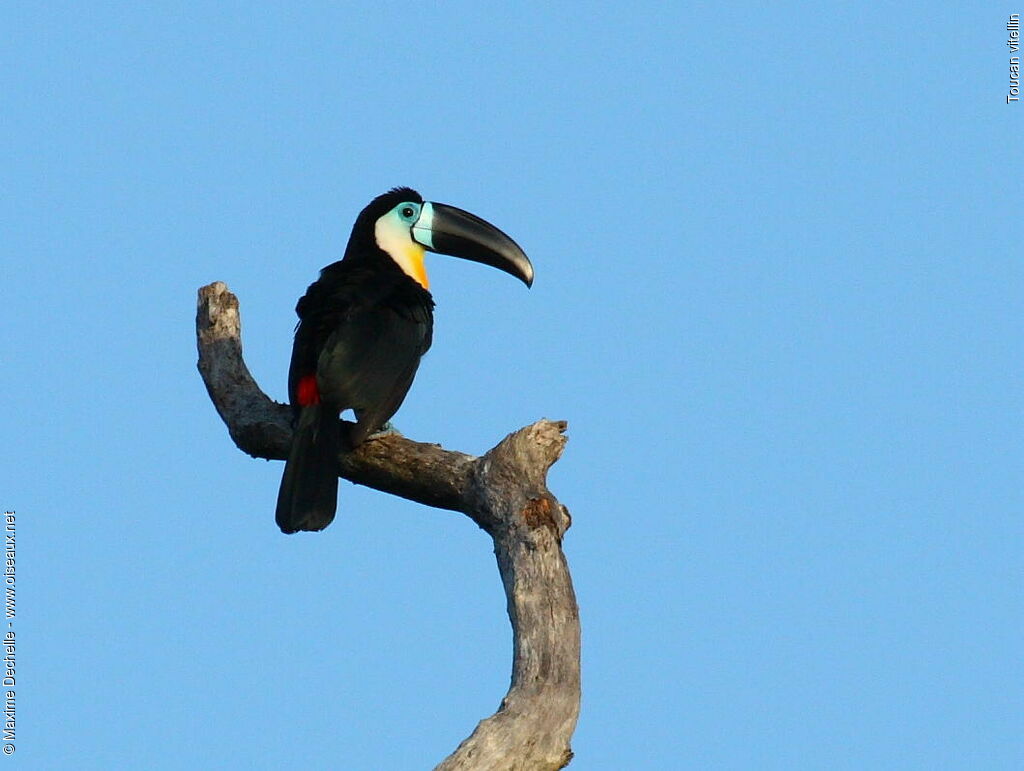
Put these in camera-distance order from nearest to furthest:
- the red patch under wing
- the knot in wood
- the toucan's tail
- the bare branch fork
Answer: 1. the bare branch fork
2. the knot in wood
3. the toucan's tail
4. the red patch under wing

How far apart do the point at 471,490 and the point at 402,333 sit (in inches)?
33.8

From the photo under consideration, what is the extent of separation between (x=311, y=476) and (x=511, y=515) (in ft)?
2.37

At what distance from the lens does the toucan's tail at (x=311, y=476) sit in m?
4.44

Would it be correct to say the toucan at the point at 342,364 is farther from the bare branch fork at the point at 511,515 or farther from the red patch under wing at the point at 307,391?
the bare branch fork at the point at 511,515

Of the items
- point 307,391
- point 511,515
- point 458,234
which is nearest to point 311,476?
point 307,391

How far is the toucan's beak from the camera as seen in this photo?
6055 millimetres

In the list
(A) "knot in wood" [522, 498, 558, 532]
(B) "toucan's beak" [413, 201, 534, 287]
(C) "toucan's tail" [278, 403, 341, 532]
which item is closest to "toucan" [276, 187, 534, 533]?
(C) "toucan's tail" [278, 403, 341, 532]

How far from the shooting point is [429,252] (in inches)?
245

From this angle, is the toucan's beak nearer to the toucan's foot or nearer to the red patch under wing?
the toucan's foot

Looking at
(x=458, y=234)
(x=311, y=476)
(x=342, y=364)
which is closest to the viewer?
(x=311, y=476)

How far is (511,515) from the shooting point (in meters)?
4.20

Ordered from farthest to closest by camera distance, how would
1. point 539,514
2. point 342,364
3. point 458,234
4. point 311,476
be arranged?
point 458,234 < point 342,364 < point 311,476 < point 539,514

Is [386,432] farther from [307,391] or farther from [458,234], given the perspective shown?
[458,234]

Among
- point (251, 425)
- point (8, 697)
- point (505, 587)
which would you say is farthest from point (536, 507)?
point (8, 697)
